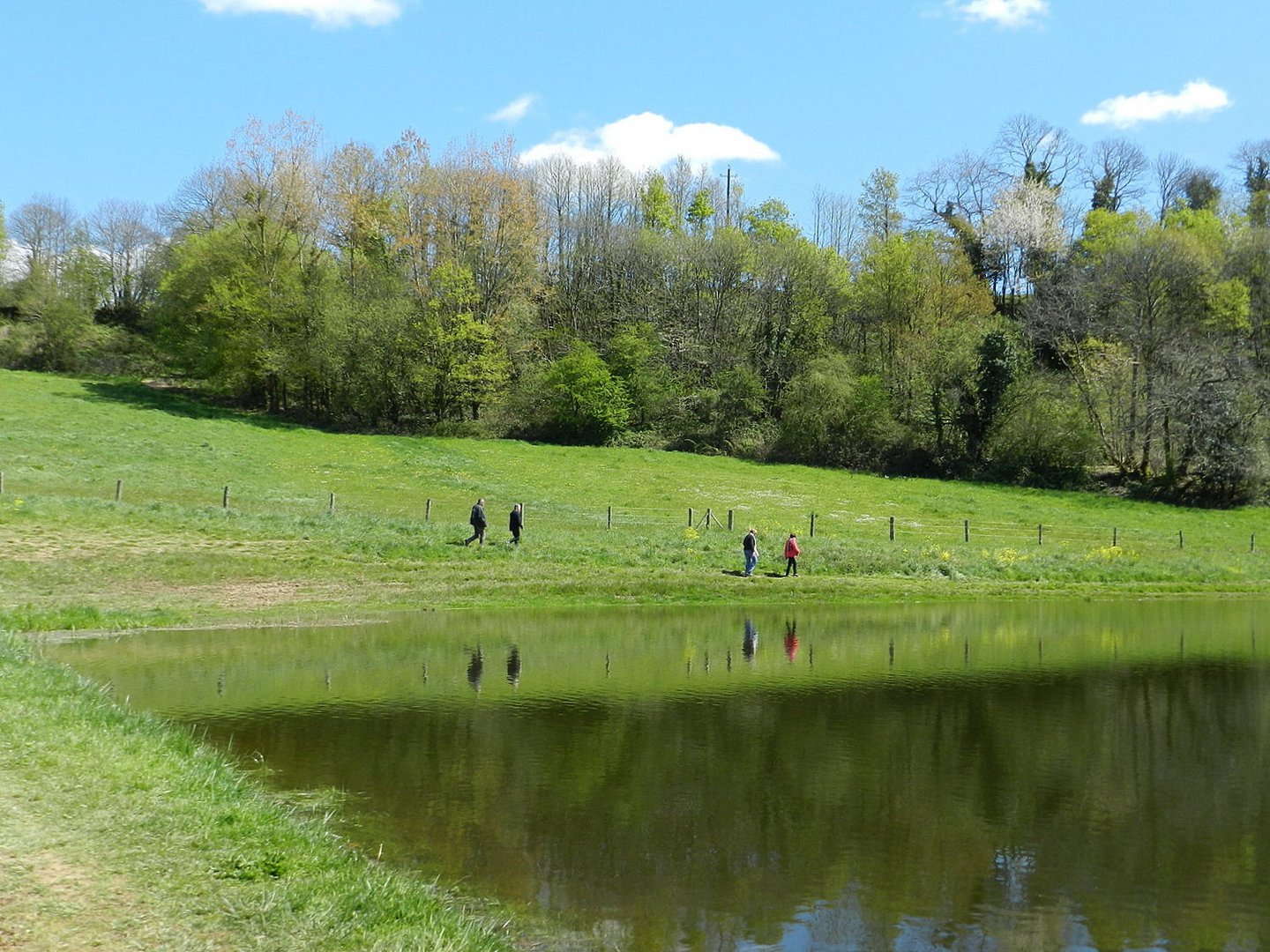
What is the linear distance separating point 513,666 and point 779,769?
745cm

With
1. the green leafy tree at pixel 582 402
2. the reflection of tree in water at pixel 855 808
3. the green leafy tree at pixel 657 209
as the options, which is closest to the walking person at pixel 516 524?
the reflection of tree in water at pixel 855 808

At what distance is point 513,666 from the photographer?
19.2 m

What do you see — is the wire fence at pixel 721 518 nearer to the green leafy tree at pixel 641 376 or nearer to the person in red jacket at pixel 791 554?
the person in red jacket at pixel 791 554

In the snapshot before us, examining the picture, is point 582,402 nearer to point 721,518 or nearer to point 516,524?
point 721,518

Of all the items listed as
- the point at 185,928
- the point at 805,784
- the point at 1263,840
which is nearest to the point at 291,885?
the point at 185,928

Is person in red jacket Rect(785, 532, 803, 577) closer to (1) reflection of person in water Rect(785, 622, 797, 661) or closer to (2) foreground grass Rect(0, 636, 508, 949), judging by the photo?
(1) reflection of person in water Rect(785, 622, 797, 661)

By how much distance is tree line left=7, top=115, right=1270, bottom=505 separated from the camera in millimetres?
59750

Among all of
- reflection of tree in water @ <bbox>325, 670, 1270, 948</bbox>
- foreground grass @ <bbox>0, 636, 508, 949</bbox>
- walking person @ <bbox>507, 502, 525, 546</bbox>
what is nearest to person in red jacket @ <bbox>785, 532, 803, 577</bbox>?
walking person @ <bbox>507, 502, 525, 546</bbox>

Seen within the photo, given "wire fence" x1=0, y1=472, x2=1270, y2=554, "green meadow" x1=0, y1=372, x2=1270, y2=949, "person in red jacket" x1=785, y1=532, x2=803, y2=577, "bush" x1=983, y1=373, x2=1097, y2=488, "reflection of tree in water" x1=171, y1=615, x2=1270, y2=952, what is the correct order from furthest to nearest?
"bush" x1=983, y1=373, x2=1097, y2=488, "wire fence" x1=0, y1=472, x2=1270, y2=554, "person in red jacket" x1=785, y1=532, x2=803, y2=577, "reflection of tree in water" x1=171, y1=615, x2=1270, y2=952, "green meadow" x1=0, y1=372, x2=1270, y2=949

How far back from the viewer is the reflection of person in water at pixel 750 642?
69.7 ft

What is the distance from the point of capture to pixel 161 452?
165 feet

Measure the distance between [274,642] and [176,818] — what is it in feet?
40.8

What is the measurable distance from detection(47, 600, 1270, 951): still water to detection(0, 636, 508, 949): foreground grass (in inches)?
45.1

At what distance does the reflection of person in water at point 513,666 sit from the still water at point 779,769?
10 cm
